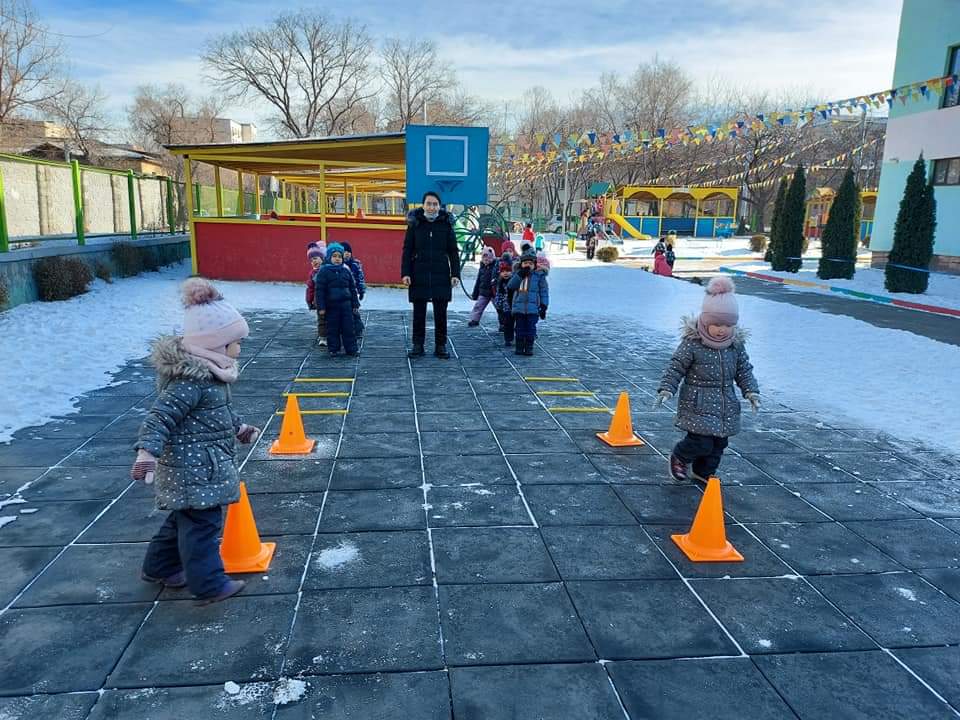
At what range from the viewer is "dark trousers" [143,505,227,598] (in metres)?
2.89

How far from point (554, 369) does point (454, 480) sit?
12.1 feet

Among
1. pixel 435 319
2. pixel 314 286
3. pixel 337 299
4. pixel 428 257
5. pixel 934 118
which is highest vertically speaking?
pixel 934 118

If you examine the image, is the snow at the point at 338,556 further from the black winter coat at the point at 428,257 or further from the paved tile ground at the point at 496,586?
the black winter coat at the point at 428,257

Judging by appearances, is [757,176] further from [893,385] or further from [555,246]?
[893,385]

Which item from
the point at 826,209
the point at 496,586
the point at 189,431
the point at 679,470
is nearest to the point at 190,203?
the point at 189,431

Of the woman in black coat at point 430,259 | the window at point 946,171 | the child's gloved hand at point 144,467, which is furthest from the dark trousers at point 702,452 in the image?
the window at point 946,171

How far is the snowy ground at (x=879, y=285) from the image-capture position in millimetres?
15984

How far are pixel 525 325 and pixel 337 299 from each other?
2.40 meters

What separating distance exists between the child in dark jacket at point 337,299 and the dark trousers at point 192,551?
500 cm

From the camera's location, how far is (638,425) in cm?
578

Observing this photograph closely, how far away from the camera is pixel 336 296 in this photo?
304 inches

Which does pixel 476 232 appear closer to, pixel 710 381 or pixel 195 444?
pixel 710 381

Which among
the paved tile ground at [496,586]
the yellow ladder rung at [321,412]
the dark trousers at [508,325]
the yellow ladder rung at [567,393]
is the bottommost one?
the paved tile ground at [496,586]

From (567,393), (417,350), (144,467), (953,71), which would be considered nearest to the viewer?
(144,467)
